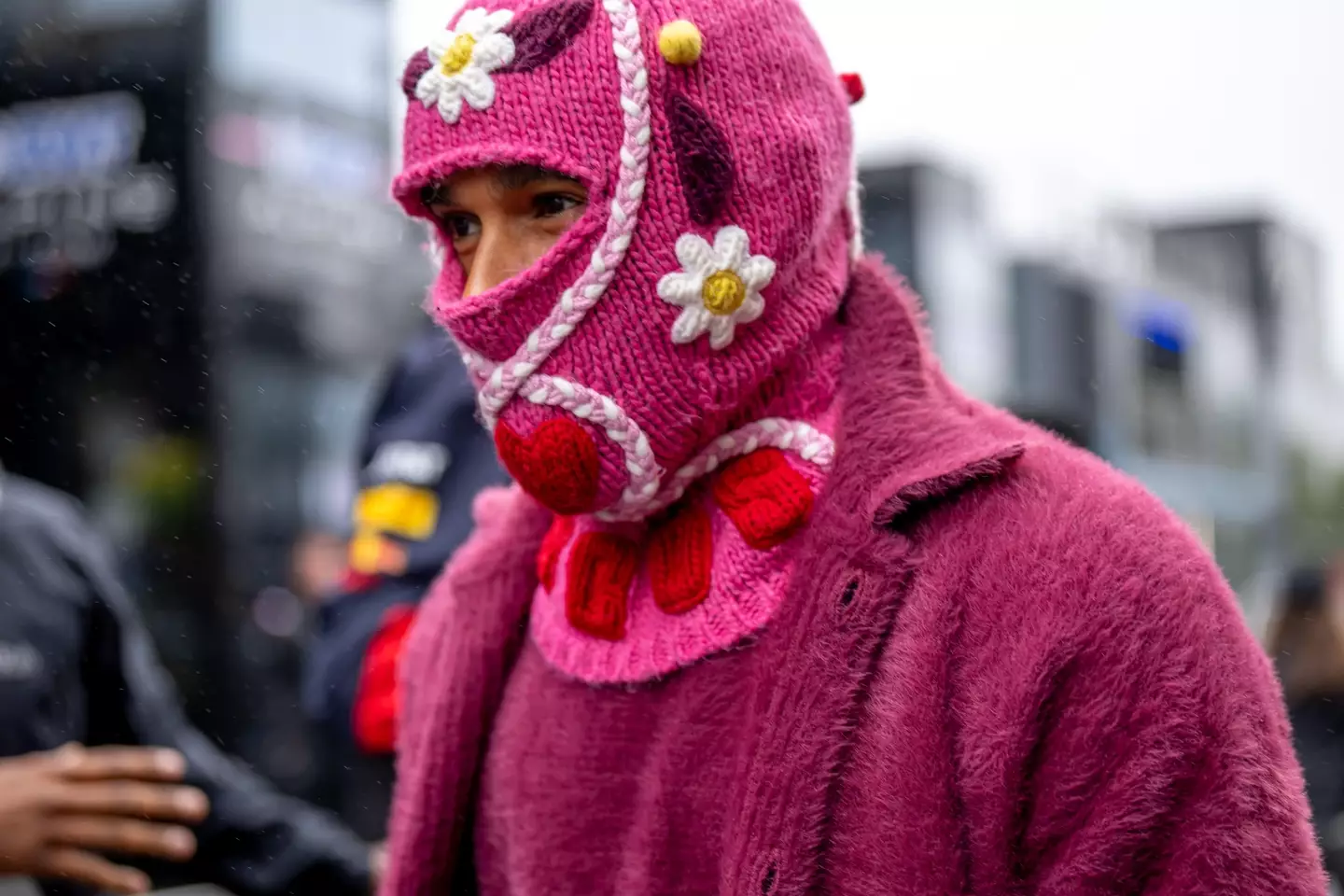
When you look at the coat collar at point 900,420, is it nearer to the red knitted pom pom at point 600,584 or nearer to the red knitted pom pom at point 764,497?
the red knitted pom pom at point 764,497

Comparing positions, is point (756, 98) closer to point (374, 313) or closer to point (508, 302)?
point (508, 302)

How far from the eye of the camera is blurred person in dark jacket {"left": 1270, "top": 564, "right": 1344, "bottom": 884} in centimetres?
310

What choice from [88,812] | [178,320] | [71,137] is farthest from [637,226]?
[71,137]

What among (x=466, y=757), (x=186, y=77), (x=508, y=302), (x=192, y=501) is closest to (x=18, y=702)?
(x=466, y=757)

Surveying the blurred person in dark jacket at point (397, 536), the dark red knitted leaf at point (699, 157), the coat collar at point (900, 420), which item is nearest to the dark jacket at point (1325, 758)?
the blurred person in dark jacket at point (397, 536)

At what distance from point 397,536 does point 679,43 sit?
4.75 ft

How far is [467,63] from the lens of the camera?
1.30m

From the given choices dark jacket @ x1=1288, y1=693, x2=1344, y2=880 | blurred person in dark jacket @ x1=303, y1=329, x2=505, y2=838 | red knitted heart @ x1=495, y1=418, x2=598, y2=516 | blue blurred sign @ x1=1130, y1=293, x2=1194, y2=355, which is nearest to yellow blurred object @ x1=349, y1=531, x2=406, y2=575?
blurred person in dark jacket @ x1=303, y1=329, x2=505, y2=838

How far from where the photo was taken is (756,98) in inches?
51.7

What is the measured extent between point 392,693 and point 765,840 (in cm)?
141

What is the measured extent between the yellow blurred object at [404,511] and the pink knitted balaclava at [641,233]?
1164mm

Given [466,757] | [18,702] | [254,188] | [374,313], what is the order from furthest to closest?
1. [374,313]
2. [254,188]
3. [18,702]
4. [466,757]

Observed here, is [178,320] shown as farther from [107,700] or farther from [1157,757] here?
[1157,757]

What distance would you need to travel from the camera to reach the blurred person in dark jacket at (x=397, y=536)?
2.45m
